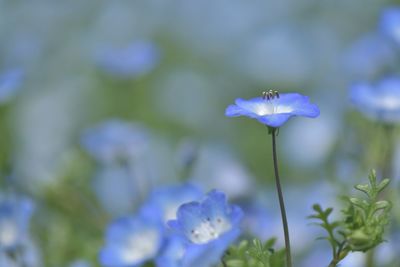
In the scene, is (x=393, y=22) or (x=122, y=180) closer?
(x=393, y=22)

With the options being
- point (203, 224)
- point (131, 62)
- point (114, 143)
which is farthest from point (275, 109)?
point (131, 62)

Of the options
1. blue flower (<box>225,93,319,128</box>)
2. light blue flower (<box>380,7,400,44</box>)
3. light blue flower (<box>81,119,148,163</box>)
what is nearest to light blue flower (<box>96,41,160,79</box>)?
light blue flower (<box>81,119,148,163</box>)

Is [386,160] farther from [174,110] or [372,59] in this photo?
[174,110]

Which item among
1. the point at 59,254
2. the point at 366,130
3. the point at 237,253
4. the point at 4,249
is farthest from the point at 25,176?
the point at 237,253

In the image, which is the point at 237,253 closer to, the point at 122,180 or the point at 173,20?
the point at 122,180

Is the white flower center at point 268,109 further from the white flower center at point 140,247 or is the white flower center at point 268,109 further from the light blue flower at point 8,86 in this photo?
the light blue flower at point 8,86

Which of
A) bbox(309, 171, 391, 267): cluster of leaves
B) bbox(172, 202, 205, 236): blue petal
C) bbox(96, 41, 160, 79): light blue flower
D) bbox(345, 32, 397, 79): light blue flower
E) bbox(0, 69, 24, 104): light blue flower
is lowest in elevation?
bbox(309, 171, 391, 267): cluster of leaves

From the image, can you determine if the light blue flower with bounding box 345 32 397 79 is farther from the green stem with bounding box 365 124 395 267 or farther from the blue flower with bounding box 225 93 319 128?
the blue flower with bounding box 225 93 319 128

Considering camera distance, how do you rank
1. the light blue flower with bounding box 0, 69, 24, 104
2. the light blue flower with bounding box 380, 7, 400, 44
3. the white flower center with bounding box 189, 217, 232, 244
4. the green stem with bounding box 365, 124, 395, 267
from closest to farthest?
1. the white flower center with bounding box 189, 217, 232, 244
2. the green stem with bounding box 365, 124, 395, 267
3. the light blue flower with bounding box 380, 7, 400, 44
4. the light blue flower with bounding box 0, 69, 24, 104
